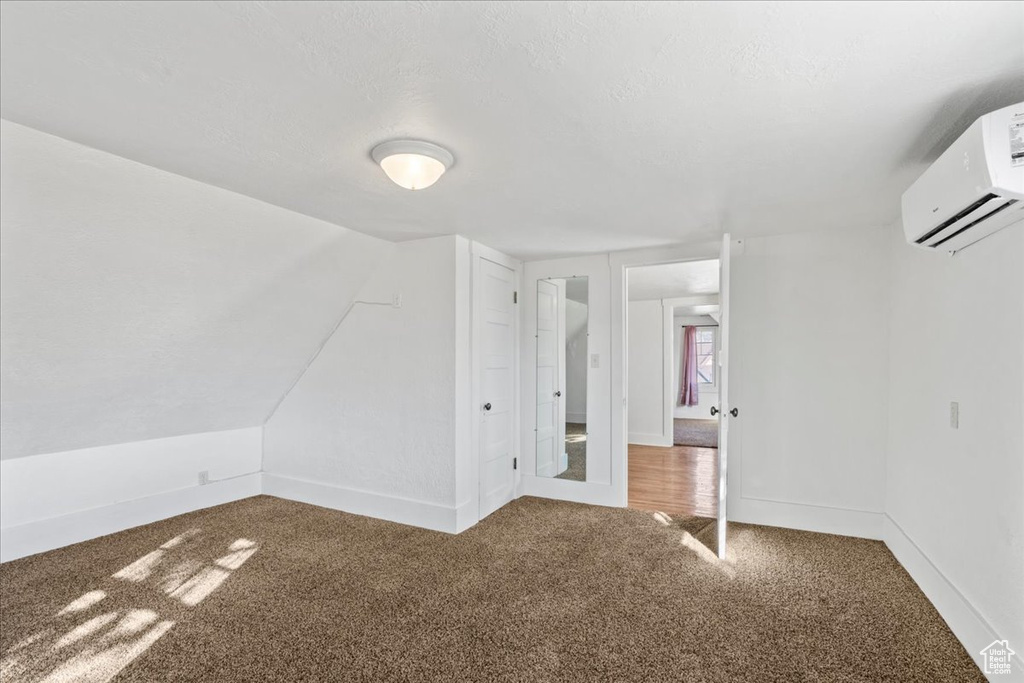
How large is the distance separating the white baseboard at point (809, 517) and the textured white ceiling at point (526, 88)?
2217 mm

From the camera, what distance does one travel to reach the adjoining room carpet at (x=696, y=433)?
7426 mm

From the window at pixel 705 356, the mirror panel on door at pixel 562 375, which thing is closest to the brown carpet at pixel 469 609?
the mirror panel on door at pixel 562 375

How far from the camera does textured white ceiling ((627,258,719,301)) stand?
5.02m

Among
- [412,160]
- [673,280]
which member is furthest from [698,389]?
[412,160]

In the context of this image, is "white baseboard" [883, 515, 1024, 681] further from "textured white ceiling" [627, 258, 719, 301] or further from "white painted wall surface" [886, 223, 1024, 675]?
"textured white ceiling" [627, 258, 719, 301]

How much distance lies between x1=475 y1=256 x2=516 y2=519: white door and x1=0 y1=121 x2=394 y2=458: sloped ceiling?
0.94 m

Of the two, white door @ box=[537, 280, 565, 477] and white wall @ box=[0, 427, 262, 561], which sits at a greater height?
white door @ box=[537, 280, 565, 477]

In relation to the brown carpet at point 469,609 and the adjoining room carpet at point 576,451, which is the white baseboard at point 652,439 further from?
the brown carpet at point 469,609

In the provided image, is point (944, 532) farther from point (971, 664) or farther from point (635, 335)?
point (635, 335)

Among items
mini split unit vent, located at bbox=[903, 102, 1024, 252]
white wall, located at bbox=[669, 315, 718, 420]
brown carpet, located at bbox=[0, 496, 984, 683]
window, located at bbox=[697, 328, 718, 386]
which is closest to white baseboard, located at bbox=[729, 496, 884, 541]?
brown carpet, located at bbox=[0, 496, 984, 683]

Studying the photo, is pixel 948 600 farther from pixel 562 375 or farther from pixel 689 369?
pixel 689 369

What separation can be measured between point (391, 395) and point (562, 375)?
5.18 feet

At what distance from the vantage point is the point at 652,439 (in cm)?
720

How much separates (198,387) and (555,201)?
3033 millimetres
